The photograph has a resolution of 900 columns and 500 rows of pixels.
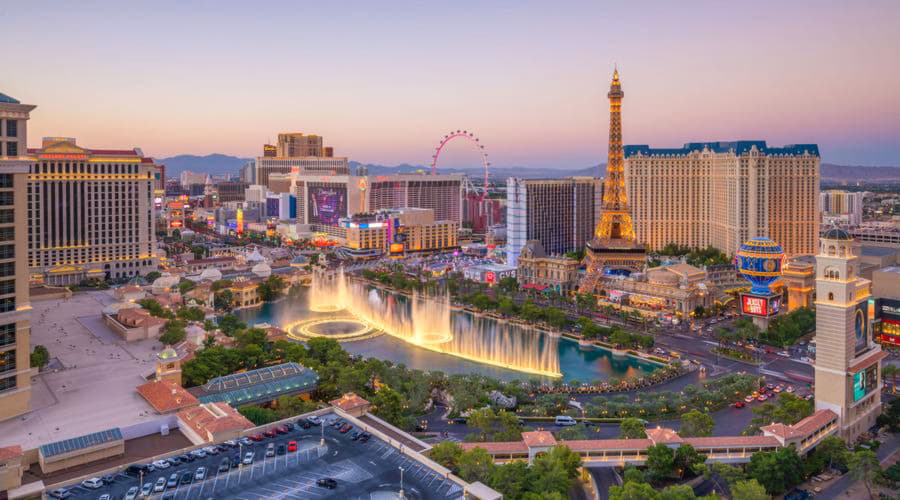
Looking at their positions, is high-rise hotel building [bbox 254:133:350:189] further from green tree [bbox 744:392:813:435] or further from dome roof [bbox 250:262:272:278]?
green tree [bbox 744:392:813:435]

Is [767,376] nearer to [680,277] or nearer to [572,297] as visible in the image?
[680,277]

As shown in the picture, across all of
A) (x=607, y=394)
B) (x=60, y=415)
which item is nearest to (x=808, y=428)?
(x=607, y=394)

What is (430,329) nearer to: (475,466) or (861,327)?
(861,327)

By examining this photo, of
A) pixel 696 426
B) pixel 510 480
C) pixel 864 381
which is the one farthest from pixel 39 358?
pixel 864 381

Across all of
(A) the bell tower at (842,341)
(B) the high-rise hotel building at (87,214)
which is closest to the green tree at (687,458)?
(A) the bell tower at (842,341)

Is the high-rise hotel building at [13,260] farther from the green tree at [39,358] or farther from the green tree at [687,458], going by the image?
the green tree at [687,458]

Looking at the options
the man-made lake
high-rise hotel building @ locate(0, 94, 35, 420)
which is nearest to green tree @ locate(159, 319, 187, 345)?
the man-made lake
